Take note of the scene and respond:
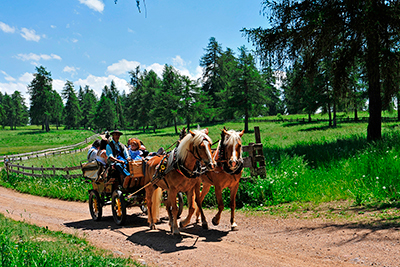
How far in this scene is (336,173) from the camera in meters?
9.23

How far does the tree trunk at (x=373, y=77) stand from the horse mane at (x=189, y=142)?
922 centimetres

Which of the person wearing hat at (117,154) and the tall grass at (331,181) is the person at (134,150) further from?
the tall grass at (331,181)

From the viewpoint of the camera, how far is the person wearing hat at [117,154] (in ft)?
25.3

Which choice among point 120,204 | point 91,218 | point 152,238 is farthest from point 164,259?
point 91,218

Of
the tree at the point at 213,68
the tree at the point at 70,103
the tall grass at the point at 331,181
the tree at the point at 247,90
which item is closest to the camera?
the tall grass at the point at 331,181

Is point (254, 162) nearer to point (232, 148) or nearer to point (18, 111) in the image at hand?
point (232, 148)

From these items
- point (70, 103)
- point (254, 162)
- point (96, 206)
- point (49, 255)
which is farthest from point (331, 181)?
point (70, 103)

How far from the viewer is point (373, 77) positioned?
11.5 metres

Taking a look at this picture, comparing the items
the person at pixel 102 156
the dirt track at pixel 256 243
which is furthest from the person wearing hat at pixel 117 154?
the dirt track at pixel 256 243

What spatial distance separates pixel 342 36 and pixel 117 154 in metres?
10.9

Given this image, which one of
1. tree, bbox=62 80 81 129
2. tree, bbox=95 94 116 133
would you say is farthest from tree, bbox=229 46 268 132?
tree, bbox=62 80 81 129

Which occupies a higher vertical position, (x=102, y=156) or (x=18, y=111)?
(x=18, y=111)

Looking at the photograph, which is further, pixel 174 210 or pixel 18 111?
Answer: pixel 18 111

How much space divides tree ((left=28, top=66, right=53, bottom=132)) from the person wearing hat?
235 ft
